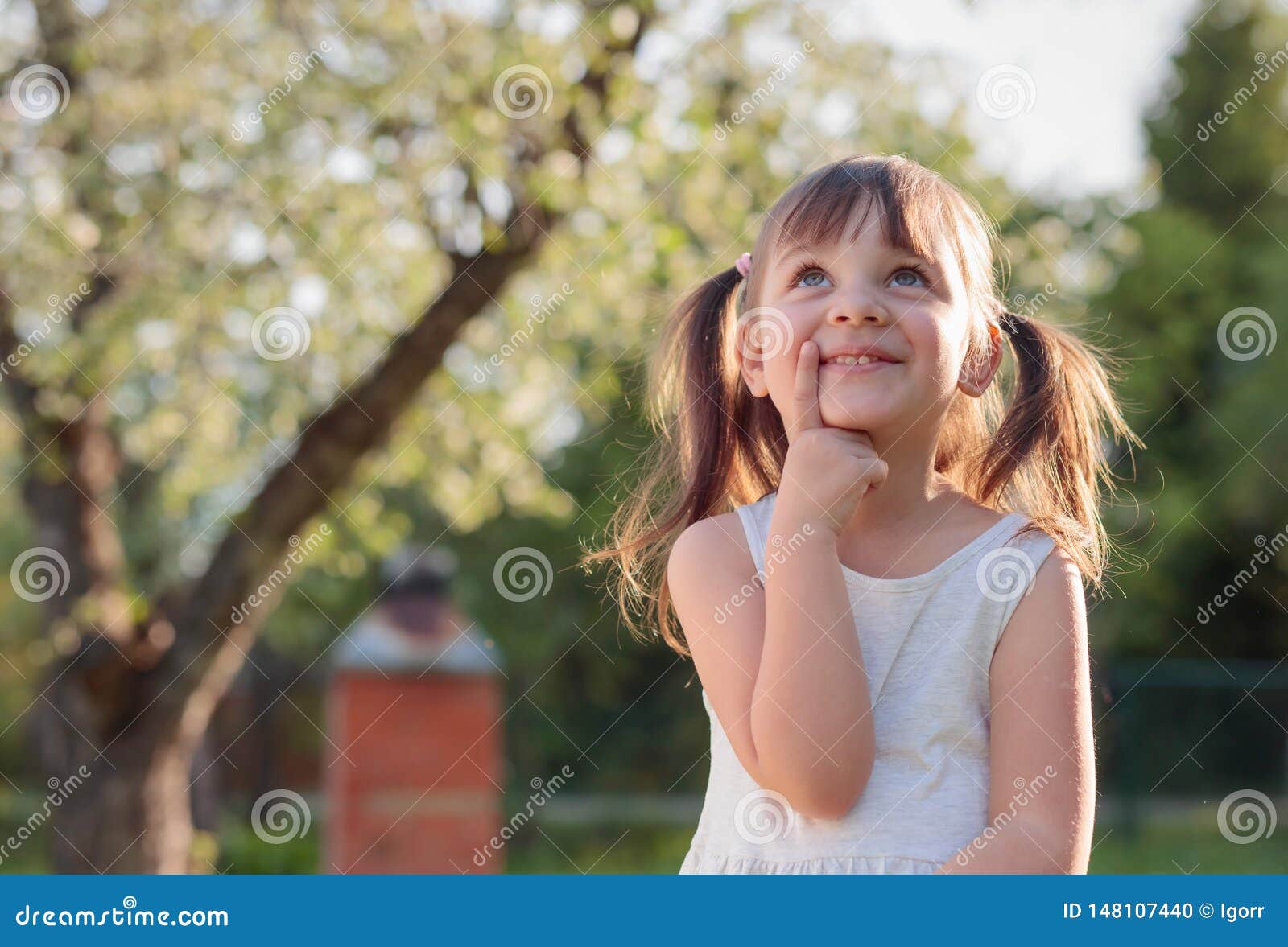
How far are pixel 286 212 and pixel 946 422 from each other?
4.90 meters

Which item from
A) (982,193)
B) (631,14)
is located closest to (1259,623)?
(982,193)

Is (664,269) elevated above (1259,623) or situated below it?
below

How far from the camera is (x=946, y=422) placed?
192 cm

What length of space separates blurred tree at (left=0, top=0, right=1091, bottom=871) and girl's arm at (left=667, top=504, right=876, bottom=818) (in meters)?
3.82

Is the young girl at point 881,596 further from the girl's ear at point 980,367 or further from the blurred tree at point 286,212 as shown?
the blurred tree at point 286,212

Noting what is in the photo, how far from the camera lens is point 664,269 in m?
5.70

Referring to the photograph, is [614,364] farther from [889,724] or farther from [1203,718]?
[1203,718]

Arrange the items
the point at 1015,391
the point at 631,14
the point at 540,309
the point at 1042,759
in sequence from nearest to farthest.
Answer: the point at 1042,759 → the point at 1015,391 → the point at 631,14 → the point at 540,309

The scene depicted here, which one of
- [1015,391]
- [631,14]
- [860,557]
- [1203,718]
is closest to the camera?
[860,557]

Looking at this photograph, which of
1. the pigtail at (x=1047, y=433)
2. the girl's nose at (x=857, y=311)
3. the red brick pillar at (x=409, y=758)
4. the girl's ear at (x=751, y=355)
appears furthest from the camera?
the red brick pillar at (x=409, y=758)

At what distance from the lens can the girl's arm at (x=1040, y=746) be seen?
143 centimetres

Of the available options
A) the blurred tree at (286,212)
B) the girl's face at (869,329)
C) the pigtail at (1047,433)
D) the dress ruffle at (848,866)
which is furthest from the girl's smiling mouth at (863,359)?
the blurred tree at (286,212)

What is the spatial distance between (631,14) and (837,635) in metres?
4.48

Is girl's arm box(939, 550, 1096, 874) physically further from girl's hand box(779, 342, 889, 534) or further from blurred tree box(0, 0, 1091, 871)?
blurred tree box(0, 0, 1091, 871)
